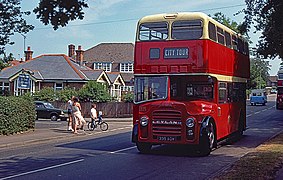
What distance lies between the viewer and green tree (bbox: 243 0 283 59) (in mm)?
22342

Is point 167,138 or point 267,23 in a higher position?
point 267,23

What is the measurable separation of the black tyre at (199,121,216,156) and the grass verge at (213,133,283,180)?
1.58 m

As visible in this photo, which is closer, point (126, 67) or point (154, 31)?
point (154, 31)

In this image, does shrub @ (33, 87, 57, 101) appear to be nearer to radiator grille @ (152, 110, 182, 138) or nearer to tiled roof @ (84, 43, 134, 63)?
tiled roof @ (84, 43, 134, 63)

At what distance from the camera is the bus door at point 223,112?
671 inches

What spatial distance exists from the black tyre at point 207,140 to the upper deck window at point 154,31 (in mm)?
3434

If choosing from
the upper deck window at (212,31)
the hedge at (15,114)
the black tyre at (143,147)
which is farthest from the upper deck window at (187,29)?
the hedge at (15,114)

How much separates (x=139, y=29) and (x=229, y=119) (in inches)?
223

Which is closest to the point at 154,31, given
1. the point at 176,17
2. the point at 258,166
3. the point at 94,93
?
the point at 176,17

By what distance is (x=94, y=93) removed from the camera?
156ft

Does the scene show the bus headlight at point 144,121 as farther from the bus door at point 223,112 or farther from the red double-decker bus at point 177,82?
the bus door at point 223,112

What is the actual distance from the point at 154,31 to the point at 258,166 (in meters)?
6.46

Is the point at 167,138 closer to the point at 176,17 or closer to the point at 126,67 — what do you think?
the point at 176,17

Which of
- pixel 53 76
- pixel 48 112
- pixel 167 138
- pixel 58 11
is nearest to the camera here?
pixel 58 11
